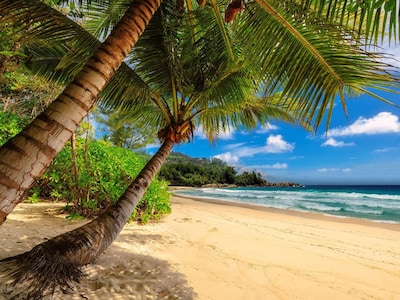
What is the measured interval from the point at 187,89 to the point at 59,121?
9.78ft

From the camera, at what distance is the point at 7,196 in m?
1.39

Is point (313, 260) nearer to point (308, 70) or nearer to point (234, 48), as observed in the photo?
point (308, 70)

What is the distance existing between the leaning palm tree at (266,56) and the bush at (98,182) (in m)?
3.13

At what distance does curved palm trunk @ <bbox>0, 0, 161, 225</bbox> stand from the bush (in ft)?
12.2

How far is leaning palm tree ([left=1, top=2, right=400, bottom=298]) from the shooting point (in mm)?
2334

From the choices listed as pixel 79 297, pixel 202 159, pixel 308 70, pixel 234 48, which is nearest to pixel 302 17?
pixel 308 70

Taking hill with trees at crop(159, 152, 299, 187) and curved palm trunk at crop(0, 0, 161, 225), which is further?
hill with trees at crop(159, 152, 299, 187)

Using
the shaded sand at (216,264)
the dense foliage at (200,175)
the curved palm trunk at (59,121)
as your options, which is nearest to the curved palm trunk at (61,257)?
the shaded sand at (216,264)

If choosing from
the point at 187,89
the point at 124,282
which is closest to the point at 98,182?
the point at 187,89

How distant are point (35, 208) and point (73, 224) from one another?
1703mm

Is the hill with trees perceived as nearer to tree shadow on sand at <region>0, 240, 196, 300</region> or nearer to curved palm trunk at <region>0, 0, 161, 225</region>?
tree shadow on sand at <region>0, 240, 196, 300</region>

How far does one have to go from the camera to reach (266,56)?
273 cm

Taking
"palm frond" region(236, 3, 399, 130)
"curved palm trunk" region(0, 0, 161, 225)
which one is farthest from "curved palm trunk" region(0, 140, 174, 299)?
"palm frond" region(236, 3, 399, 130)

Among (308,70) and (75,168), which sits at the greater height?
(308,70)
